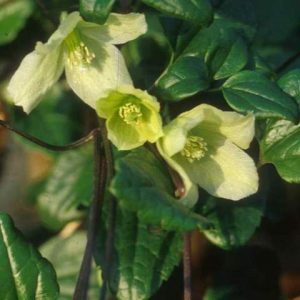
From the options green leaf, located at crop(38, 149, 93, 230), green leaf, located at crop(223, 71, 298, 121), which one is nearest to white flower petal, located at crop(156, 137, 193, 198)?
green leaf, located at crop(223, 71, 298, 121)

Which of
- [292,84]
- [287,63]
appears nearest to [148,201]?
[292,84]

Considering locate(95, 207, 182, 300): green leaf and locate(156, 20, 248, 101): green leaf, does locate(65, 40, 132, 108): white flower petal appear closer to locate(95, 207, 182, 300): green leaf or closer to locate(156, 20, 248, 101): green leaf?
locate(156, 20, 248, 101): green leaf

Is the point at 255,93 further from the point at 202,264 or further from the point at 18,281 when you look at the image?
the point at 202,264

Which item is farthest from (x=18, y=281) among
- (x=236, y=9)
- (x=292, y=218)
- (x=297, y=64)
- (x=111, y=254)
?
(x=292, y=218)

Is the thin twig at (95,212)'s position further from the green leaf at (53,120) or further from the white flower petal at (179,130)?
the green leaf at (53,120)

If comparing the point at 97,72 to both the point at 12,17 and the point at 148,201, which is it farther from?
Answer: the point at 12,17

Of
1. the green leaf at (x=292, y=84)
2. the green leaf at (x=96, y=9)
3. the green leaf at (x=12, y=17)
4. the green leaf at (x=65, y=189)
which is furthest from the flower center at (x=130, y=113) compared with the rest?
the green leaf at (x=12, y=17)
